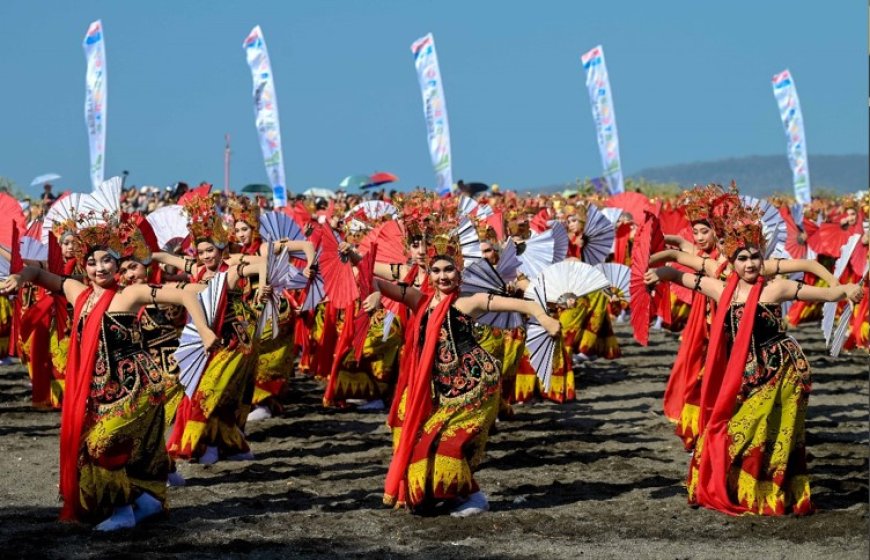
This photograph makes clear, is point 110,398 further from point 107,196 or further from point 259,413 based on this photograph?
point 259,413

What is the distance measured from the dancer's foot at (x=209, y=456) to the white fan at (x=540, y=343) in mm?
2524

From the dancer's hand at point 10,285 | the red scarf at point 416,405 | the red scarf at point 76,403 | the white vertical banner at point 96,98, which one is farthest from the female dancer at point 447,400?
the white vertical banner at point 96,98

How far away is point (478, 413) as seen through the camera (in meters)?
7.67

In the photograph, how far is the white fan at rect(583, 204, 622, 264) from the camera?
13.0 metres

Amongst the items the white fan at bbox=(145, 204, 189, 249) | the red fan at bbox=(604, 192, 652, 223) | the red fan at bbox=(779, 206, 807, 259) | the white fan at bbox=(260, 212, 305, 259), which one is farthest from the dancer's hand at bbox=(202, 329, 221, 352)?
the red fan at bbox=(779, 206, 807, 259)

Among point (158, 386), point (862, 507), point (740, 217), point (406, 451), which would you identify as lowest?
point (862, 507)

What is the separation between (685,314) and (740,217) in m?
9.72

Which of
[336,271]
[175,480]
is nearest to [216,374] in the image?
[175,480]

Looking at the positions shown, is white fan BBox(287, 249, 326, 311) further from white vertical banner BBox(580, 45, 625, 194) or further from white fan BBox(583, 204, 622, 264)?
white vertical banner BBox(580, 45, 625, 194)

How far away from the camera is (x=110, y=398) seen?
723cm

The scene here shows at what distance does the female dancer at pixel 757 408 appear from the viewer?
7594mm

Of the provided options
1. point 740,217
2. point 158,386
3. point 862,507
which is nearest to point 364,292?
point 158,386

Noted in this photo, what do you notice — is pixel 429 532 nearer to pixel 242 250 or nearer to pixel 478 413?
pixel 478 413

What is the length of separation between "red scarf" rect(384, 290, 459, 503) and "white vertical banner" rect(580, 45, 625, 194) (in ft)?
63.9
